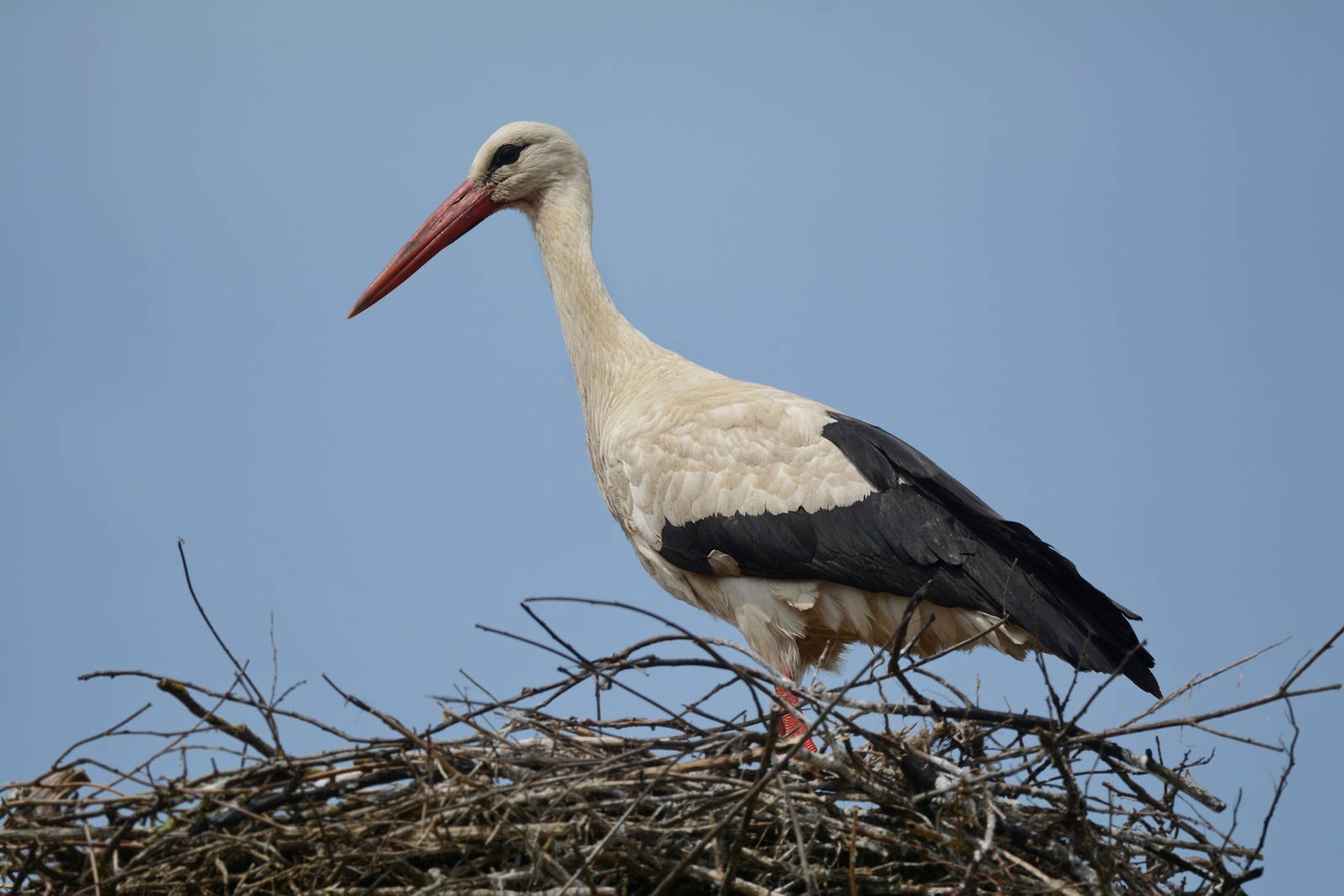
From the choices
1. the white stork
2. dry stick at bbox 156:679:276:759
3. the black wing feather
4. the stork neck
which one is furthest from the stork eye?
Answer: dry stick at bbox 156:679:276:759

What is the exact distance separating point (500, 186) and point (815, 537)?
7.22 feet

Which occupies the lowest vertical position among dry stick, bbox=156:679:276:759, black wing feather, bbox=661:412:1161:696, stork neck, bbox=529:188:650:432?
dry stick, bbox=156:679:276:759

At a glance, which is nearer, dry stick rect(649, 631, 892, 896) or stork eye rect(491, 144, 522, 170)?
dry stick rect(649, 631, 892, 896)

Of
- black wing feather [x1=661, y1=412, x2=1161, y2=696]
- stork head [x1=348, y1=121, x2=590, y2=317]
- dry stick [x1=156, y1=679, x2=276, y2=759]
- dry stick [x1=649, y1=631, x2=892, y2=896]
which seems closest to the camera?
dry stick [x1=649, y1=631, x2=892, y2=896]

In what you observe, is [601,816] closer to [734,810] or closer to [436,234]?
[734,810]

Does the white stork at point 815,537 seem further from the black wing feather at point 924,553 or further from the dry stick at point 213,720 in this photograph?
the dry stick at point 213,720

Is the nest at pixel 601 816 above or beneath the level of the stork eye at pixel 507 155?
beneath

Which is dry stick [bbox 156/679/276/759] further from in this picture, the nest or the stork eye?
the stork eye

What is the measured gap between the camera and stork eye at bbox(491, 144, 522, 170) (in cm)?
621

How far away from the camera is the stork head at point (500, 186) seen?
20.3 feet

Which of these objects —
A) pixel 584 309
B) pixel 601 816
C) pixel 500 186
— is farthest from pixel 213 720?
pixel 500 186

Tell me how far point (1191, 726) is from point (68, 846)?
2616 mm

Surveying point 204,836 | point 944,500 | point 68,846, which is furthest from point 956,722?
point 68,846

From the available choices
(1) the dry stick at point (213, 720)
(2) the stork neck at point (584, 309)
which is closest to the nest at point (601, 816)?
(1) the dry stick at point (213, 720)
